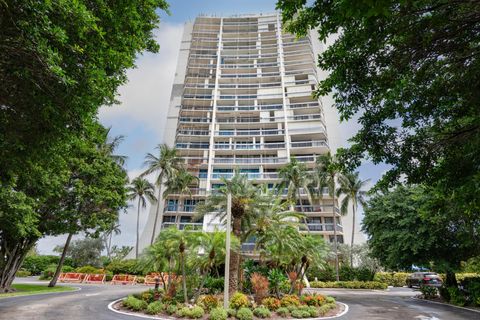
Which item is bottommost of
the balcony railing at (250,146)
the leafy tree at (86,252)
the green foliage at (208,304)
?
the green foliage at (208,304)

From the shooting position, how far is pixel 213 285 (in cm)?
2494

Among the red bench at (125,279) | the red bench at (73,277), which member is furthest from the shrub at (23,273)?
the red bench at (125,279)

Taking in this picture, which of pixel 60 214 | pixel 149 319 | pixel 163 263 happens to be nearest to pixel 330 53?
pixel 149 319

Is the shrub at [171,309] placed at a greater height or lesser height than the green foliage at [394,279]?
lesser

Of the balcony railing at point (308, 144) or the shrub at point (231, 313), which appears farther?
the balcony railing at point (308, 144)

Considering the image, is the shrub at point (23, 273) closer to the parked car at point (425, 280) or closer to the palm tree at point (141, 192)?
the palm tree at point (141, 192)

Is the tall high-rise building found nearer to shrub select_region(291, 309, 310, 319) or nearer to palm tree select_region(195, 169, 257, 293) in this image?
palm tree select_region(195, 169, 257, 293)

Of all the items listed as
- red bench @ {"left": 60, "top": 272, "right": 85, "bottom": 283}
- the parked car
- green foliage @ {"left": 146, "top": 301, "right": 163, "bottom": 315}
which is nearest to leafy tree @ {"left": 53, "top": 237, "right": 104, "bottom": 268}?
red bench @ {"left": 60, "top": 272, "right": 85, "bottom": 283}

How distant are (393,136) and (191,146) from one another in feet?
164

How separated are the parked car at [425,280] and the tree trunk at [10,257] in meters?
34.5

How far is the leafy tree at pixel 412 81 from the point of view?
6.27 m

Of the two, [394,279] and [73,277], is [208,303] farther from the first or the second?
[394,279]

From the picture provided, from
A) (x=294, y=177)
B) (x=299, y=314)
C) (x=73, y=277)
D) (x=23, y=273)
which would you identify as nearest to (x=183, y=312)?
(x=299, y=314)

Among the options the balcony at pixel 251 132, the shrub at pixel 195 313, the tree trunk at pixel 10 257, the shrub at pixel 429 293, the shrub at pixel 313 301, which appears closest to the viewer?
the shrub at pixel 195 313
